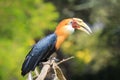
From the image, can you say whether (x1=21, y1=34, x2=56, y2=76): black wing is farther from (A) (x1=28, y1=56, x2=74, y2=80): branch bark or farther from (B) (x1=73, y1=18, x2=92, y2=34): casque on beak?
(B) (x1=73, y1=18, x2=92, y2=34): casque on beak

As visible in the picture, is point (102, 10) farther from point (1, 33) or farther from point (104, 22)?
point (1, 33)

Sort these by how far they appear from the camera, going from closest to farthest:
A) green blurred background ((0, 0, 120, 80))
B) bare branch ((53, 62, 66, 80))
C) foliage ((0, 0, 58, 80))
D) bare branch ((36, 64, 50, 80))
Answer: bare branch ((36, 64, 50, 80))
bare branch ((53, 62, 66, 80))
foliage ((0, 0, 58, 80))
green blurred background ((0, 0, 120, 80))

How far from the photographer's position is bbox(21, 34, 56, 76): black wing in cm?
316

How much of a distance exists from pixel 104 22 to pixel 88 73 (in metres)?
2.55

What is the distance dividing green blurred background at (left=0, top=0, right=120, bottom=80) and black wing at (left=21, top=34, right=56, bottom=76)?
12.5 ft

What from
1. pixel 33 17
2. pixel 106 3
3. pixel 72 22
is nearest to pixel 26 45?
pixel 33 17

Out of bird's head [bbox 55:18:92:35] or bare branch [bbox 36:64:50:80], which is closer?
bare branch [bbox 36:64:50:80]

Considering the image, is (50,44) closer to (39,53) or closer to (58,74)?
(39,53)

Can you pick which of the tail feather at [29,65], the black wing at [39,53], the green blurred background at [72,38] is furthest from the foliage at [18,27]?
the tail feather at [29,65]

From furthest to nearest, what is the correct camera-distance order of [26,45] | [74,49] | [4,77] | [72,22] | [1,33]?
[74,49]
[1,33]
[26,45]
[4,77]
[72,22]

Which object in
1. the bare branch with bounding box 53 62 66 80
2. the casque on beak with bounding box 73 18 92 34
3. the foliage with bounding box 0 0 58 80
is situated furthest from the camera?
the foliage with bounding box 0 0 58 80

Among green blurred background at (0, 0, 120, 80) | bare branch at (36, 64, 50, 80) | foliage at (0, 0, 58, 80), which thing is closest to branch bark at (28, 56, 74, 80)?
bare branch at (36, 64, 50, 80)

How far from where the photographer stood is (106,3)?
11.5m

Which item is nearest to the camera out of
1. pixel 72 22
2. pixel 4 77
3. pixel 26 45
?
pixel 72 22
